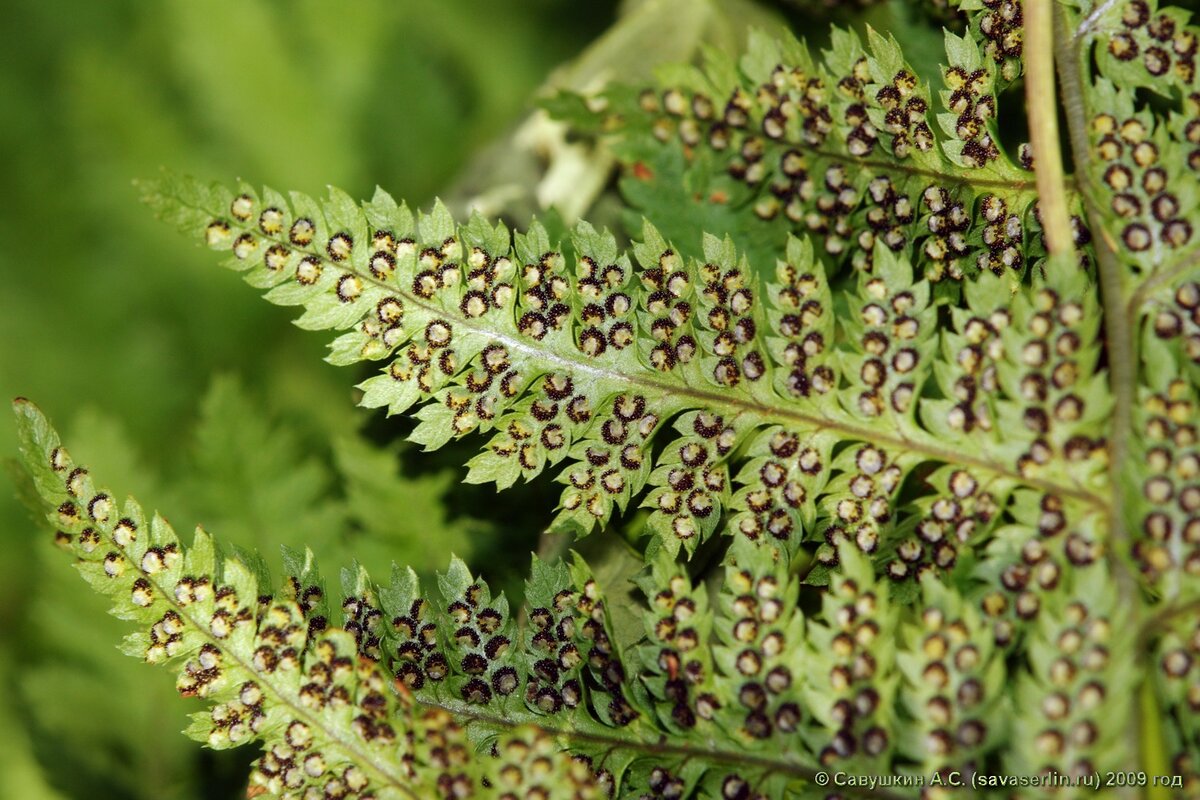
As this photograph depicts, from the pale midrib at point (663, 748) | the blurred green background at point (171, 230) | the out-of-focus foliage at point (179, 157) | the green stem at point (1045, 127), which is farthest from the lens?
the out-of-focus foliage at point (179, 157)

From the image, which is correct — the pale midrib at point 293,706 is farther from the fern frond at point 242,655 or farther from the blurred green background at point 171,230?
the blurred green background at point 171,230

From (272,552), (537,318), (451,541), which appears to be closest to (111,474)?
(272,552)

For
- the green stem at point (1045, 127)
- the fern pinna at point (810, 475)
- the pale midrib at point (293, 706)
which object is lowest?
the pale midrib at point (293, 706)

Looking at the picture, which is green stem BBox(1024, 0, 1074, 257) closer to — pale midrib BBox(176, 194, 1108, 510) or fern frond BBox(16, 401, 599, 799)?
pale midrib BBox(176, 194, 1108, 510)

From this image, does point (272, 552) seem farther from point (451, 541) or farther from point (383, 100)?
point (383, 100)

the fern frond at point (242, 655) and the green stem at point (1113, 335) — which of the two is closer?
the green stem at point (1113, 335)

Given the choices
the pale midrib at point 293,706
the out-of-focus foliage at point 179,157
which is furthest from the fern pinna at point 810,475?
the out-of-focus foliage at point 179,157
